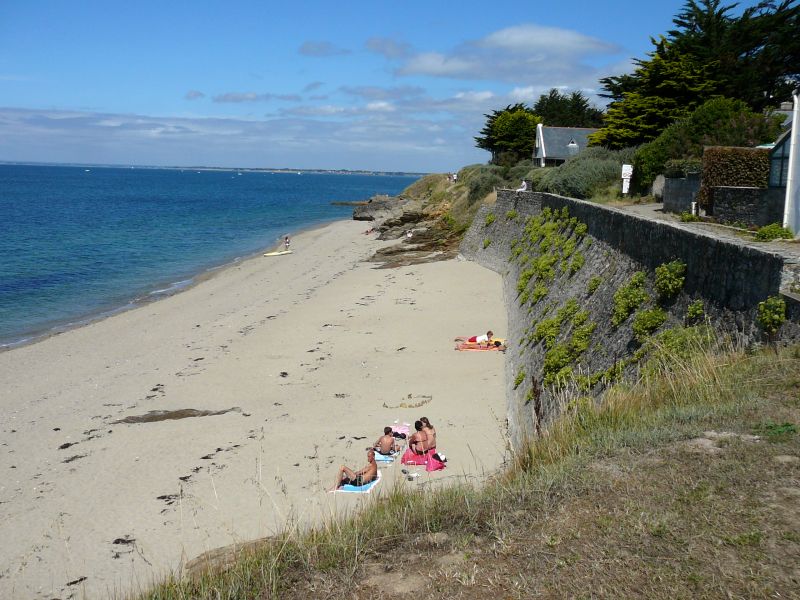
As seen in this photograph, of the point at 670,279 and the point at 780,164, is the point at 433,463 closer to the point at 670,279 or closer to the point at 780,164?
the point at 670,279

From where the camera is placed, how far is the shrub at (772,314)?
23.2 ft

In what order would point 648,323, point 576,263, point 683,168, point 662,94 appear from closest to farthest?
point 648,323 < point 576,263 < point 683,168 < point 662,94

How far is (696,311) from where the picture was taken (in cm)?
890

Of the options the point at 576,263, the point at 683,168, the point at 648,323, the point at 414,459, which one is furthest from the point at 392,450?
the point at 683,168

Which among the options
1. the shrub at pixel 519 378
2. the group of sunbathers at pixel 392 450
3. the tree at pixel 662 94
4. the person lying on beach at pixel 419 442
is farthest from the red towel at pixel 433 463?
the tree at pixel 662 94

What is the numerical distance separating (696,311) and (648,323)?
1.01 metres

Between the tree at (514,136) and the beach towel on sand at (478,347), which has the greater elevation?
the tree at (514,136)

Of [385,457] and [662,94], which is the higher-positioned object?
[662,94]

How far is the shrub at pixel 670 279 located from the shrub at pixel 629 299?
1.69 ft

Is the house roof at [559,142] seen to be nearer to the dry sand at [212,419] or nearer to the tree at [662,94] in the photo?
the tree at [662,94]

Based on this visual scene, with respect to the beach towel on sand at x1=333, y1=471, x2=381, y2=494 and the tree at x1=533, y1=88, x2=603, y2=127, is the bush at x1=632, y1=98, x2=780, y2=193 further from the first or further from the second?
the tree at x1=533, y1=88, x2=603, y2=127

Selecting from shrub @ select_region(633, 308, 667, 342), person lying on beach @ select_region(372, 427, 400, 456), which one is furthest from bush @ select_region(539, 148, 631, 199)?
person lying on beach @ select_region(372, 427, 400, 456)

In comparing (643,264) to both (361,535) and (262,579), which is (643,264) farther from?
(262,579)

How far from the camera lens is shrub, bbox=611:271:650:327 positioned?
426 inches
